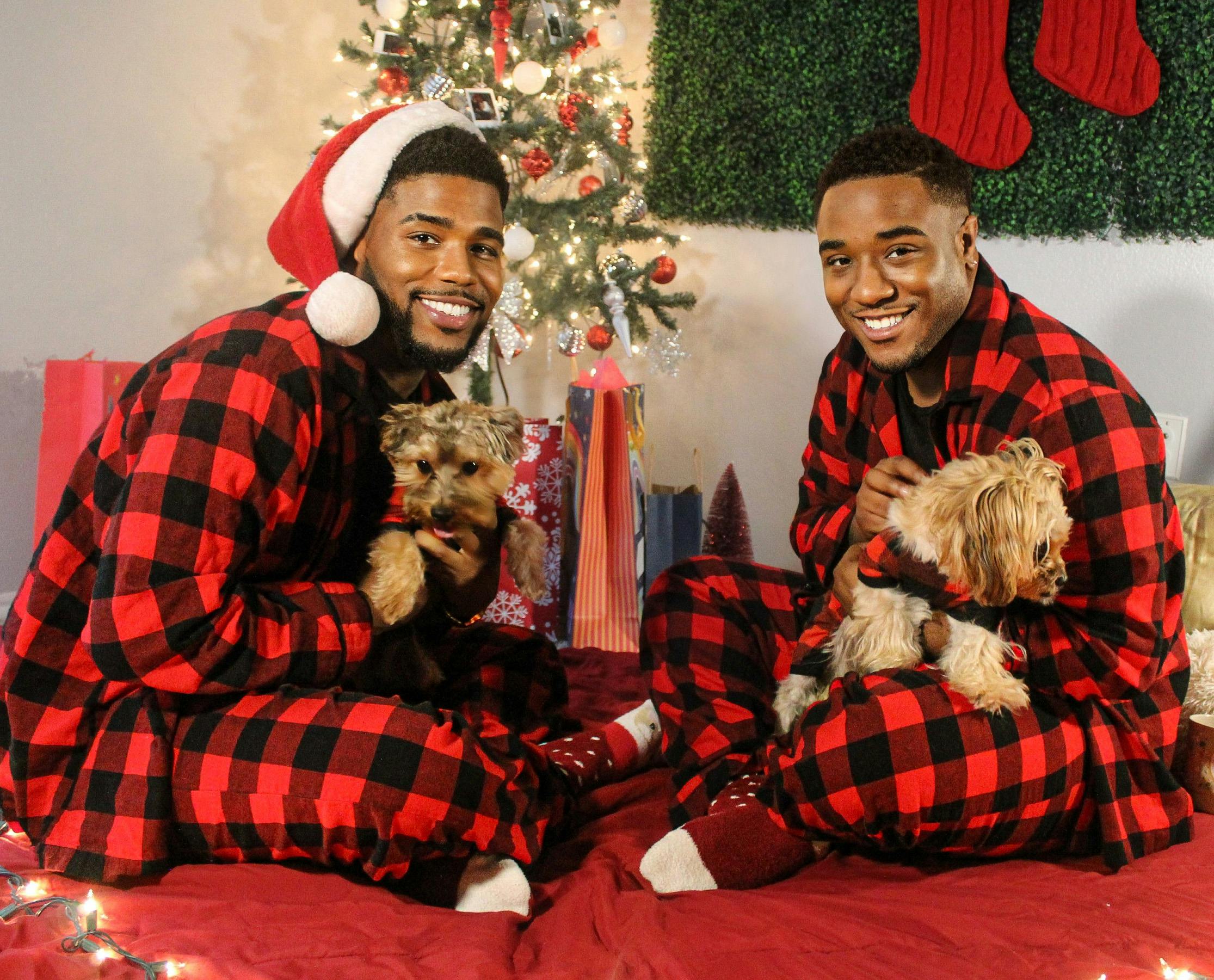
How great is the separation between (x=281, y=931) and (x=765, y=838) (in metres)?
0.89

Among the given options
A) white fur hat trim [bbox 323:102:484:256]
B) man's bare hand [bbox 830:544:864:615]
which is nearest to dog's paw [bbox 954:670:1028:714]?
man's bare hand [bbox 830:544:864:615]

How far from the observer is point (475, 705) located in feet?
7.23

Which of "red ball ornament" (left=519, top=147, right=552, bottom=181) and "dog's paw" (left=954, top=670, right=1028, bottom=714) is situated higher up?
"red ball ornament" (left=519, top=147, right=552, bottom=181)

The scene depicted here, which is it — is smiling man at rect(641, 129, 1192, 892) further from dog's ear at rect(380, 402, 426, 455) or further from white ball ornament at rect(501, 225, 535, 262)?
white ball ornament at rect(501, 225, 535, 262)

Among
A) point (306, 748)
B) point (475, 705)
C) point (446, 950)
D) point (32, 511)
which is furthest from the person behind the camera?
point (32, 511)

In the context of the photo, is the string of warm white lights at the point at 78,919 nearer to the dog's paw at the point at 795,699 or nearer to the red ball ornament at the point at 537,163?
the dog's paw at the point at 795,699

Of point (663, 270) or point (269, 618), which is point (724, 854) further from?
point (663, 270)

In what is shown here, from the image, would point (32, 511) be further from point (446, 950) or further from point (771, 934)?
point (771, 934)

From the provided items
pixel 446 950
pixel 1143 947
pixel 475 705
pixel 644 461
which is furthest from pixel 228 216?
pixel 1143 947

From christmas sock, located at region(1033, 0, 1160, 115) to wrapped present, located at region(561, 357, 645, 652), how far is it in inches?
73.7

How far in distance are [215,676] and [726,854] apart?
3.26ft

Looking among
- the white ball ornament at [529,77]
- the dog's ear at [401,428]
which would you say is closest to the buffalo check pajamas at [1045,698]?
the dog's ear at [401,428]

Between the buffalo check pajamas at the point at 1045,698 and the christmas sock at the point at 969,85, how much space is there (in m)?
1.81

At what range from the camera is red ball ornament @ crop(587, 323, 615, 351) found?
384cm
